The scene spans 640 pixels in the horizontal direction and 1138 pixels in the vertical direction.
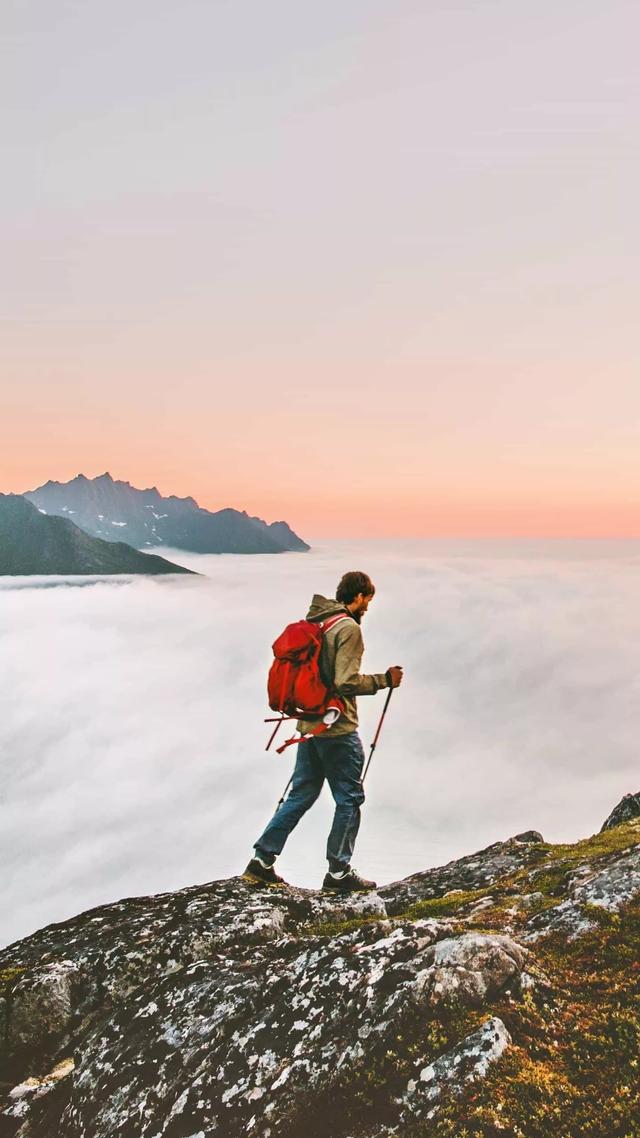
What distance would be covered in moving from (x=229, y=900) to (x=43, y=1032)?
2.78 metres

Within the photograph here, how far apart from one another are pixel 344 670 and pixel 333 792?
6.90 feet

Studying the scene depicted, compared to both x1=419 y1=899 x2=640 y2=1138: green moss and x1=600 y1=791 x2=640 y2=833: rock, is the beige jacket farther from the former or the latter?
x1=600 y1=791 x2=640 y2=833: rock

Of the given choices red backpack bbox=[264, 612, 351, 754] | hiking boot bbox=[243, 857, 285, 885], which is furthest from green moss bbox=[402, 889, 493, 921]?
red backpack bbox=[264, 612, 351, 754]

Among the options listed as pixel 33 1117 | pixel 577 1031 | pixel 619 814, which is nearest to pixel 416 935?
pixel 577 1031

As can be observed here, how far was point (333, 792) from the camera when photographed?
1150 cm

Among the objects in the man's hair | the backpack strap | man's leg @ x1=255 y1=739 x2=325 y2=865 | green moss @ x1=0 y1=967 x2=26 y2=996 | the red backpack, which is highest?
the man's hair

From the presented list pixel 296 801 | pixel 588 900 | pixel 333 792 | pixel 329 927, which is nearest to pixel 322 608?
pixel 333 792

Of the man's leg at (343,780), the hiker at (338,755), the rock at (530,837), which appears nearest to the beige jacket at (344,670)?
the hiker at (338,755)

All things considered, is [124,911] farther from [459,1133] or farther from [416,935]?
[459,1133]

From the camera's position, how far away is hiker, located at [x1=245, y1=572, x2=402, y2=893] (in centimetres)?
1101

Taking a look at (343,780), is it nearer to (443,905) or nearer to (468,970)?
(443,905)

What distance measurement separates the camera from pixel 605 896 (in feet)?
26.0

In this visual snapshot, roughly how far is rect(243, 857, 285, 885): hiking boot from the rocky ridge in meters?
1.45

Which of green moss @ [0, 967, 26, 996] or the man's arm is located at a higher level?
the man's arm
